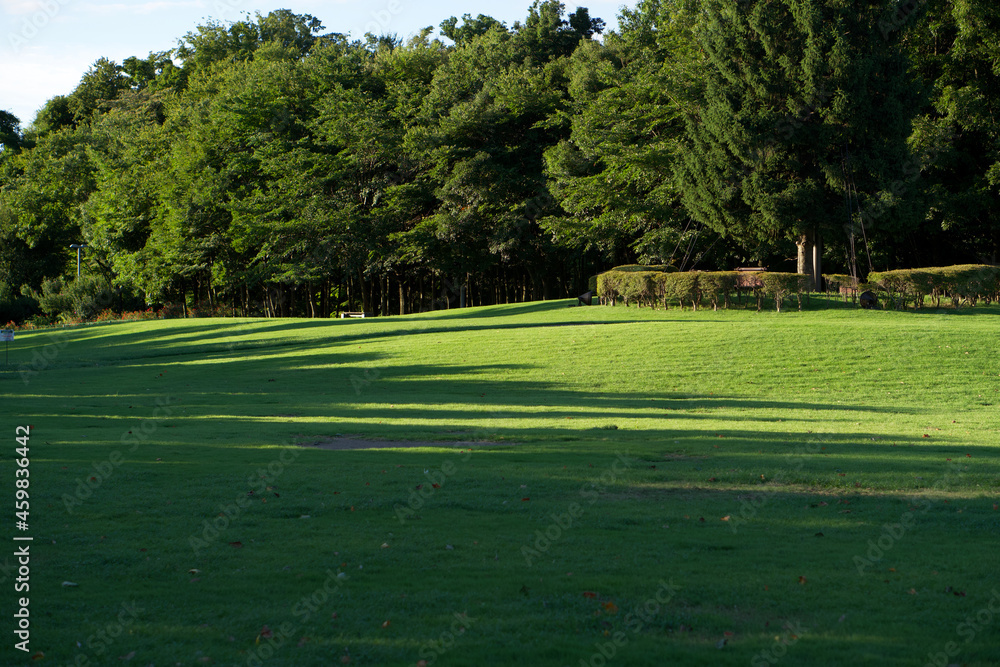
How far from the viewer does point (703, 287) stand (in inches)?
1142

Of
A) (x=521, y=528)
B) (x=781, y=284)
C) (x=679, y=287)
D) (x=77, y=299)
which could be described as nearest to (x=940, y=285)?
(x=781, y=284)

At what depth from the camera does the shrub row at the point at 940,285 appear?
1068 inches

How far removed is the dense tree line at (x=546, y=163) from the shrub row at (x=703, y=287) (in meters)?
6.13

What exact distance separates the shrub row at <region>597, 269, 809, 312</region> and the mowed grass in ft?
33.8

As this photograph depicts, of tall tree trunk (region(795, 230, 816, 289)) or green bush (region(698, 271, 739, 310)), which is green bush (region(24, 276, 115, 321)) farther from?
tall tree trunk (region(795, 230, 816, 289))

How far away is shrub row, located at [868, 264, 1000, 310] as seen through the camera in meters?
27.1

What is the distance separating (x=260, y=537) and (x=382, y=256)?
1659 inches

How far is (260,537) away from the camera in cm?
705

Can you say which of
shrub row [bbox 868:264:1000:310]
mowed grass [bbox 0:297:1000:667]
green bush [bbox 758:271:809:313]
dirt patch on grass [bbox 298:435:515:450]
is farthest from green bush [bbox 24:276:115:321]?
dirt patch on grass [bbox 298:435:515:450]

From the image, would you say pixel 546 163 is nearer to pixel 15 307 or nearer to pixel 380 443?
pixel 380 443

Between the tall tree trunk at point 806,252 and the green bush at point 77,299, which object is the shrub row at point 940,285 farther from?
the green bush at point 77,299

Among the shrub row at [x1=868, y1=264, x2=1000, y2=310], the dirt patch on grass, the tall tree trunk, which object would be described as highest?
the tall tree trunk

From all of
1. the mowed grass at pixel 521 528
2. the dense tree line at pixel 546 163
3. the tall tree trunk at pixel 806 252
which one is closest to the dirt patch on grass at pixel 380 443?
the mowed grass at pixel 521 528

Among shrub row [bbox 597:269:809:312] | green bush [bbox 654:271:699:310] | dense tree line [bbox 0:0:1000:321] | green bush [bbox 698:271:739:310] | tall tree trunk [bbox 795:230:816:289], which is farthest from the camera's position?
tall tree trunk [bbox 795:230:816:289]
